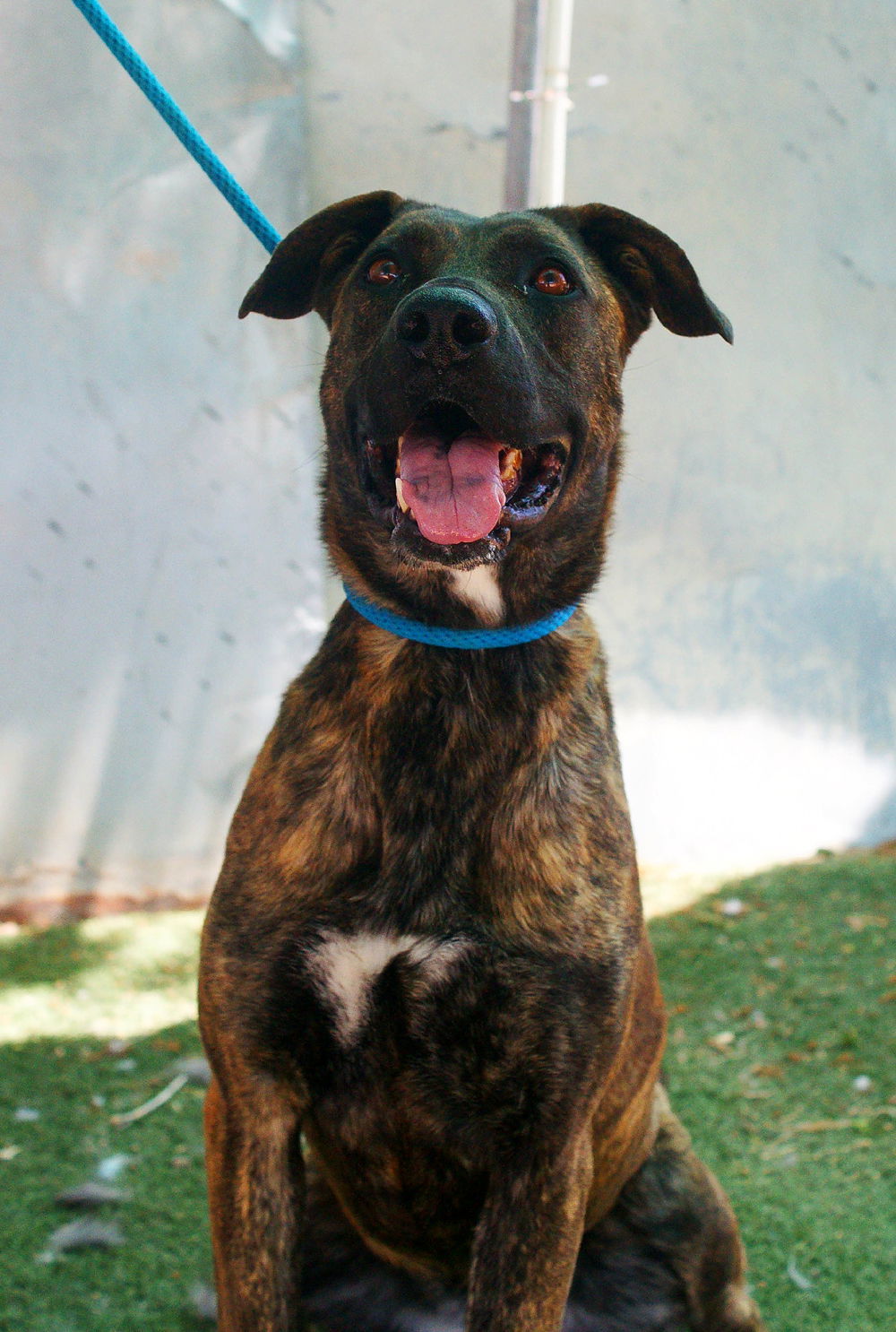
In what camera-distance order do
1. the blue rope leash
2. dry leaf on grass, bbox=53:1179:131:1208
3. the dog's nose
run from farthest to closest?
1. dry leaf on grass, bbox=53:1179:131:1208
2. the blue rope leash
3. the dog's nose

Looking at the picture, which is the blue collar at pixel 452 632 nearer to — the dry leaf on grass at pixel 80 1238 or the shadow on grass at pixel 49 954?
the dry leaf on grass at pixel 80 1238

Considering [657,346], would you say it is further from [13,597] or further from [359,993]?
[359,993]

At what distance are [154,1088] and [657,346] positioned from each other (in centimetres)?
306

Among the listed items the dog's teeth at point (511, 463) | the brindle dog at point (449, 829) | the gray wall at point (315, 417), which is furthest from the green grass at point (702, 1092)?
the dog's teeth at point (511, 463)

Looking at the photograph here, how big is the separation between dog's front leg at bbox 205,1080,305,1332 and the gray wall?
2.54 metres

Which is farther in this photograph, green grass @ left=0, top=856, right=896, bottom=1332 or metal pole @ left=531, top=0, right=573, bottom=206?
metal pole @ left=531, top=0, right=573, bottom=206

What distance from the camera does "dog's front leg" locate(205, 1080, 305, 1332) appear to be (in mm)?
1804

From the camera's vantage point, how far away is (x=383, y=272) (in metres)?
1.96

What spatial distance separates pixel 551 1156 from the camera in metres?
1.77

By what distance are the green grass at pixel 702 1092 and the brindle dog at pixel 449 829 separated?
738 mm

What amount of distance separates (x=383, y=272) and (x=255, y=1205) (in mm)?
1462

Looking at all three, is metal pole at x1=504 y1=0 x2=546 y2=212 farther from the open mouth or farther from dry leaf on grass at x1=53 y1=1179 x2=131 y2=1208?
dry leaf on grass at x1=53 y1=1179 x2=131 y2=1208

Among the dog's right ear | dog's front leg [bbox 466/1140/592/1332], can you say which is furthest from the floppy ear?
dog's front leg [bbox 466/1140/592/1332]

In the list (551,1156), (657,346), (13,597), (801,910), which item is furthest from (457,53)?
(551,1156)
